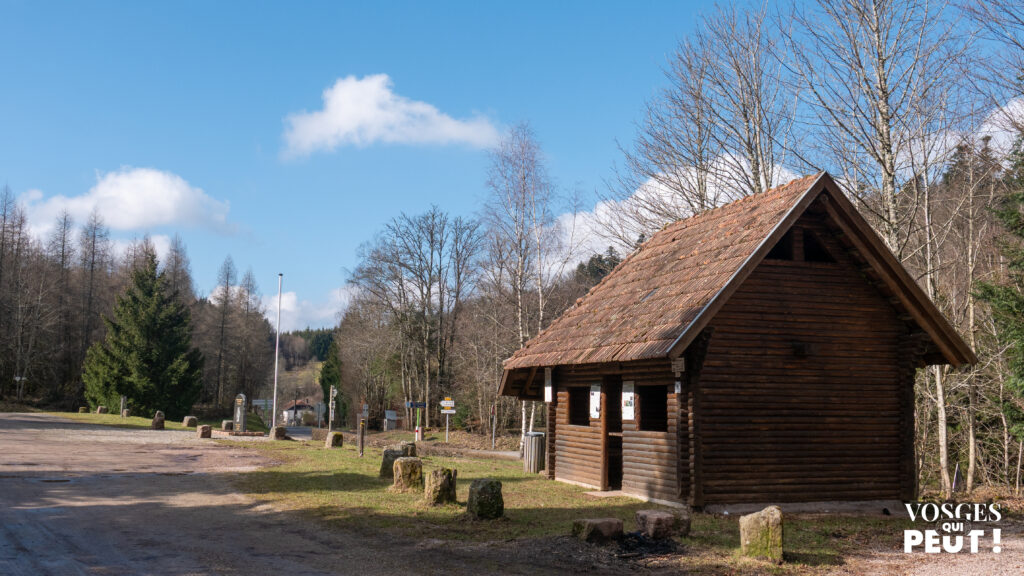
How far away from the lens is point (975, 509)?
14.2 meters

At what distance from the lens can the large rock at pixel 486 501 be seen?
1166 centimetres

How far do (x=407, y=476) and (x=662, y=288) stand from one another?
6592mm

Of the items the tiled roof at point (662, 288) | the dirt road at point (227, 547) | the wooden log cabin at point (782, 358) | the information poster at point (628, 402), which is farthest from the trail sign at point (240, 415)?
the information poster at point (628, 402)

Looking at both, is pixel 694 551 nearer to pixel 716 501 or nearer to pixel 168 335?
pixel 716 501

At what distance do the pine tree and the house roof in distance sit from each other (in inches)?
1715

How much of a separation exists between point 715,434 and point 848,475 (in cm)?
306

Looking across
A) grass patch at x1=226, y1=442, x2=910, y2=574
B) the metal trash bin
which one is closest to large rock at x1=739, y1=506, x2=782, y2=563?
grass patch at x1=226, y1=442, x2=910, y2=574

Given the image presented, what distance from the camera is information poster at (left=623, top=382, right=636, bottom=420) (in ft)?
48.3

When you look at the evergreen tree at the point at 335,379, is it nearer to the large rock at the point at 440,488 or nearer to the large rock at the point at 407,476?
the large rock at the point at 407,476

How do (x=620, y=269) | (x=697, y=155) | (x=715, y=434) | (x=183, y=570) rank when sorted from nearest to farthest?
(x=183, y=570) → (x=715, y=434) → (x=620, y=269) → (x=697, y=155)

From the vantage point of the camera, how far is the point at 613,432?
16875mm

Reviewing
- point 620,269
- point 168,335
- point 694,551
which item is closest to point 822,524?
point 694,551

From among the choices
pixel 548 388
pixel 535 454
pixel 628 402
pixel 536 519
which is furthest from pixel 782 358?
pixel 535 454

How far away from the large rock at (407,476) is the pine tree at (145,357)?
142 ft
